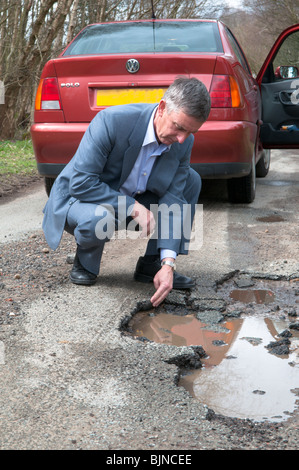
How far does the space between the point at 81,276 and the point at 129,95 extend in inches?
73.6

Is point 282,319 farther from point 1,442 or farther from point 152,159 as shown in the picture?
point 1,442

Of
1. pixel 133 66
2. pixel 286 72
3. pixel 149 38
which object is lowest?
pixel 286 72

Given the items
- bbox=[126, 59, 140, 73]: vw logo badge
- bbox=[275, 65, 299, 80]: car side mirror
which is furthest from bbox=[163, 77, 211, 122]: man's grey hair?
bbox=[275, 65, 299, 80]: car side mirror

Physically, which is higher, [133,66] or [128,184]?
[133,66]

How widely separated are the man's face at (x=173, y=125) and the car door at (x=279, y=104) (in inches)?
139

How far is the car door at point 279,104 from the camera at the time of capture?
6117 mm

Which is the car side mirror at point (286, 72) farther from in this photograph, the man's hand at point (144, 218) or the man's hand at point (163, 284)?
the man's hand at point (163, 284)

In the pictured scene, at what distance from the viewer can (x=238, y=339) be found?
2.79m

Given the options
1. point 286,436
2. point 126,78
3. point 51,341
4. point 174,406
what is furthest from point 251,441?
point 126,78

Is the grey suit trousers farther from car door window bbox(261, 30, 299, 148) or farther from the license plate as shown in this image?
car door window bbox(261, 30, 299, 148)

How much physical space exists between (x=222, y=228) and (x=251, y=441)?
299 cm

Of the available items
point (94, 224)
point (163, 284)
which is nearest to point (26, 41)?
point (94, 224)

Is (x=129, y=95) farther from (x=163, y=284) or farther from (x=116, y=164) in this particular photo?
(x=163, y=284)

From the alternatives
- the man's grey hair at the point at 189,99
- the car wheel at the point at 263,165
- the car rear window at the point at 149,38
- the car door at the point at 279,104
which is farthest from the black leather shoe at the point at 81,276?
the car wheel at the point at 263,165
